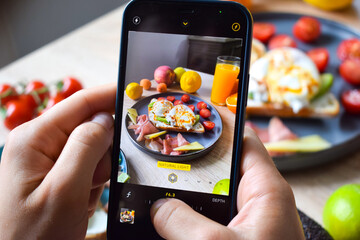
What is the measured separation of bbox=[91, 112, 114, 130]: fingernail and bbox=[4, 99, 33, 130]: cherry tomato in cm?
55

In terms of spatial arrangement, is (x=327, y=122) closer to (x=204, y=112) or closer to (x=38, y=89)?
(x=204, y=112)

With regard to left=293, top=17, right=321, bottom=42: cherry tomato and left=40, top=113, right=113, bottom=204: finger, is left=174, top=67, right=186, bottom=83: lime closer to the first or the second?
left=40, top=113, right=113, bottom=204: finger

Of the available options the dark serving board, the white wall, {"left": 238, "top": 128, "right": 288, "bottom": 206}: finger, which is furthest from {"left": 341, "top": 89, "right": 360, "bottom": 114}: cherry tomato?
the white wall

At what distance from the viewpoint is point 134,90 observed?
61cm

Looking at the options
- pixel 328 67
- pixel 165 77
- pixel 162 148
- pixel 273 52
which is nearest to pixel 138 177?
pixel 162 148

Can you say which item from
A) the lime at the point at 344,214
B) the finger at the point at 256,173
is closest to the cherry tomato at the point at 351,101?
the lime at the point at 344,214

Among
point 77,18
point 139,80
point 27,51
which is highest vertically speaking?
point 139,80

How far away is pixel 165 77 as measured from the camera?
0.60 m

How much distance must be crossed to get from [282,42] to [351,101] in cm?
34

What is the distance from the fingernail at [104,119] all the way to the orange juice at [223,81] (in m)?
0.19

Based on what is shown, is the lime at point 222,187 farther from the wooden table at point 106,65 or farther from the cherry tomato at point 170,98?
the wooden table at point 106,65

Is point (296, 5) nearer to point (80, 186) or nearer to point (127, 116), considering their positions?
point (127, 116)

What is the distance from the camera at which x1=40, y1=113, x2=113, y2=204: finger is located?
487 millimetres

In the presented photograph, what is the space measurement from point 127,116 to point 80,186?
155 mm
